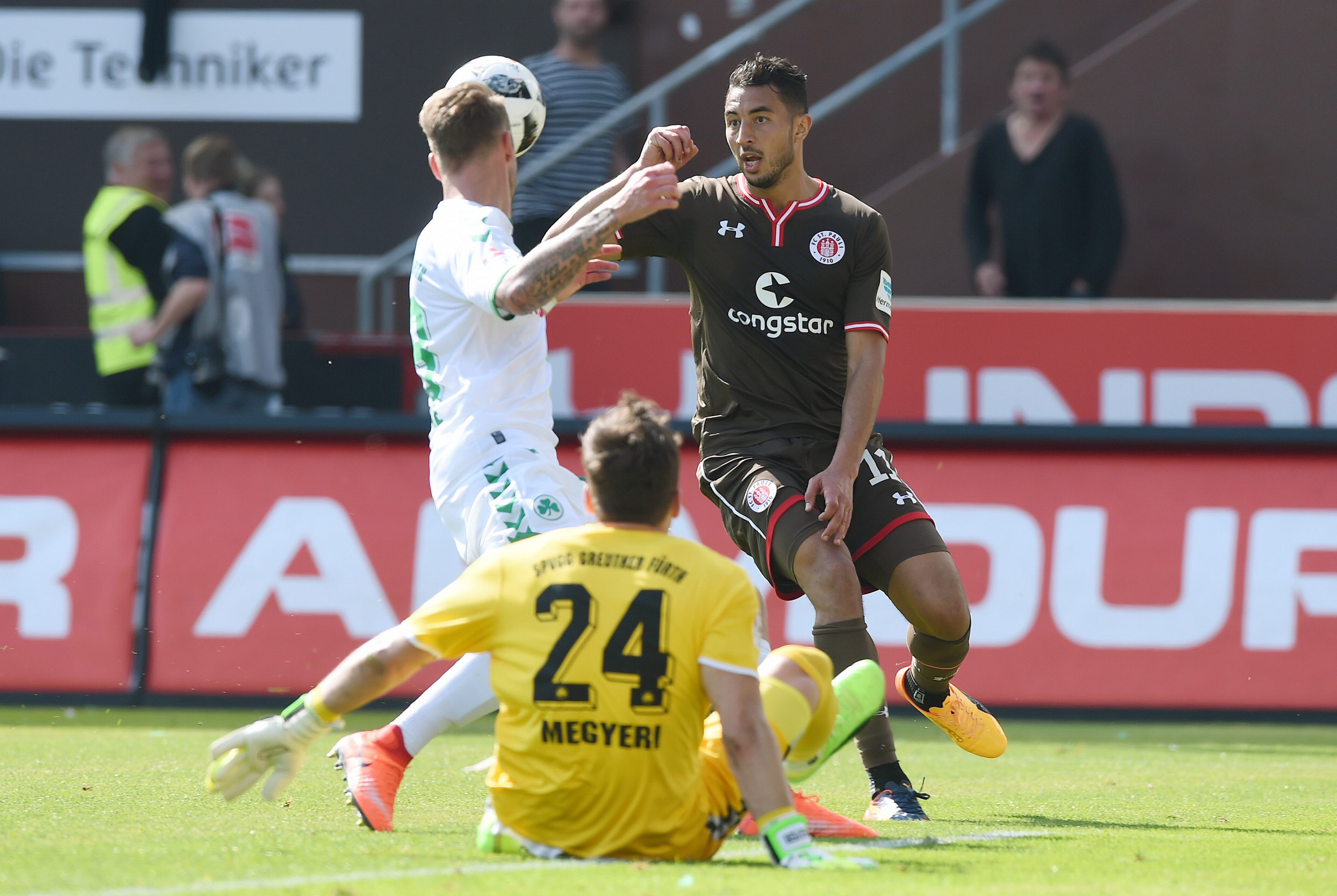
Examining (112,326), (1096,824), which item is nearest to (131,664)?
(112,326)

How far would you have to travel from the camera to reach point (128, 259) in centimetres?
1041

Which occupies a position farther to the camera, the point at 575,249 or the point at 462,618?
the point at 575,249

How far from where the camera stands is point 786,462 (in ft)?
17.5

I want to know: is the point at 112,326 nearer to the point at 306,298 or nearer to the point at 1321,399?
the point at 306,298

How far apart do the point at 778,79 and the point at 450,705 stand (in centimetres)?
209

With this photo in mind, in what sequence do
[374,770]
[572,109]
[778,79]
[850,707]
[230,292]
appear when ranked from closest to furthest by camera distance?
[850,707]
[374,770]
[778,79]
[230,292]
[572,109]

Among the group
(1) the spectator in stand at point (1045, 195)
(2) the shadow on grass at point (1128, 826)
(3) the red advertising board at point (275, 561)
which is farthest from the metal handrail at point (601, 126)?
(2) the shadow on grass at point (1128, 826)

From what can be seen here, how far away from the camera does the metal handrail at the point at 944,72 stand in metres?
11.1

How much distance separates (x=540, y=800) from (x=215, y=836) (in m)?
1.02

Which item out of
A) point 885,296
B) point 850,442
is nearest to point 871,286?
point 885,296

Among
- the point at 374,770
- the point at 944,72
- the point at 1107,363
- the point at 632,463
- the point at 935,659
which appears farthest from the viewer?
the point at 944,72

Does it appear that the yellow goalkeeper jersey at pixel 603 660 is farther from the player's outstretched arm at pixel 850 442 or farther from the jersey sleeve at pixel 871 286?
the jersey sleeve at pixel 871 286

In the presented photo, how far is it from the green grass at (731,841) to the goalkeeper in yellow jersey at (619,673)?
11cm

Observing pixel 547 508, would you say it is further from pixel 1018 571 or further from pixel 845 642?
pixel 1018 571
